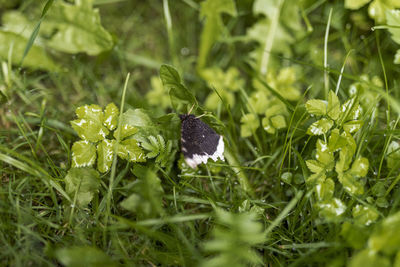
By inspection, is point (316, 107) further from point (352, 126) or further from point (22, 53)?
point (22, 53)

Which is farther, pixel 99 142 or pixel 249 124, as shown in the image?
pixel 249 124

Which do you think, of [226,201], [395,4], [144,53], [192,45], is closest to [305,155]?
[226,201]

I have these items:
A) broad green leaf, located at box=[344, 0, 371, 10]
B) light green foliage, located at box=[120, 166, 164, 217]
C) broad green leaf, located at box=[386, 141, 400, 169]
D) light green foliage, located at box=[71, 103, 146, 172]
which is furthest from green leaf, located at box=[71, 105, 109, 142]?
broad green leaf, located at box=[344, 0, 371, 10]

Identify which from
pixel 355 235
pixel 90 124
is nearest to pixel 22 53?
pixel 90 124

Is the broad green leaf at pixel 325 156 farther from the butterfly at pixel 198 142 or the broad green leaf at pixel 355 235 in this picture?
the butterfly at pixel 198 142

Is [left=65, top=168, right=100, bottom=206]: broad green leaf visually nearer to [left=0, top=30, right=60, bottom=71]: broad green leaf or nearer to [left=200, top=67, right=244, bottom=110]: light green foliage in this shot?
[left=200, top=67, right=244, bottom=110]: light green foliage

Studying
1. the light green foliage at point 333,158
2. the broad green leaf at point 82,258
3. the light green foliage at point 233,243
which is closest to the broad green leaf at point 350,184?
the light green foliage at point 333,158
